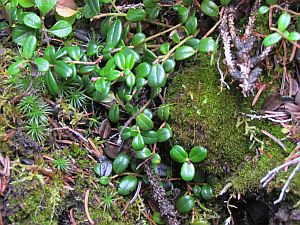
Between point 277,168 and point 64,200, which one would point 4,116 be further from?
point 277,168

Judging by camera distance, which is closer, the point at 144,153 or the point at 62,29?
the point at 144,153

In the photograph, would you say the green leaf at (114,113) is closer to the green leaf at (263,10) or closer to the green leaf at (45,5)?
the green leaf at (45,5)

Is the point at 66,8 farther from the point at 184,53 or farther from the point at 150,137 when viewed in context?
the point at 150,137

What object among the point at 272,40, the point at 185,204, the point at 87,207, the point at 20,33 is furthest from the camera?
the point at 20,33

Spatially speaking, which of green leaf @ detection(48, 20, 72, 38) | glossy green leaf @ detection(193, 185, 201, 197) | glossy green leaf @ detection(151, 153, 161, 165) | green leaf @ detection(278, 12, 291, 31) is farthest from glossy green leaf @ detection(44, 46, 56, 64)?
green leaf @ detection(278, 12, 291, 31)

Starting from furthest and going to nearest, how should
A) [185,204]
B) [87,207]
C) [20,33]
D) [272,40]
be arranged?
[20,33], [185,204], [87,207], [272,40]

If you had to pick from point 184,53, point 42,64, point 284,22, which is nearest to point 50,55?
point 42,64

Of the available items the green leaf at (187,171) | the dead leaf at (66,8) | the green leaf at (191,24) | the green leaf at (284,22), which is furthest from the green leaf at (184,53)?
the dead leaf at (66,8)
